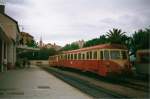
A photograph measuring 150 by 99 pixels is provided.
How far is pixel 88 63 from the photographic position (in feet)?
98.0

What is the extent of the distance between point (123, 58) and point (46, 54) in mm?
75819

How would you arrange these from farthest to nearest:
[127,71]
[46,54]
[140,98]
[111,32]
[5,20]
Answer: [46,54] < [111,32] < [5,20] < [127,71] < [140,98]

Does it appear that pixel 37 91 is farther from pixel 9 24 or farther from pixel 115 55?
pixel 9 24

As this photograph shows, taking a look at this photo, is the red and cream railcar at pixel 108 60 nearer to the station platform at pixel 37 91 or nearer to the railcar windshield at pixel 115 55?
the railcar windshield at pixel 115 55

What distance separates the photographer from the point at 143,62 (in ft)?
98.6

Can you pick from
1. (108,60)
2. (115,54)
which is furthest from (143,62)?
(108,60)

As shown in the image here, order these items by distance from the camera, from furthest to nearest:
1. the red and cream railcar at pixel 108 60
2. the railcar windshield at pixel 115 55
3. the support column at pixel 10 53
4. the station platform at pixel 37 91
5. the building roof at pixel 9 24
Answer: the building roof at pixel 9 24 → the support column at pixel 10 53 → the railcar windshield at pixel 115 55 → the red and cream railcar at pixel 108 60 → the station platform at pixel 37 91

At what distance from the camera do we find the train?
2896cm

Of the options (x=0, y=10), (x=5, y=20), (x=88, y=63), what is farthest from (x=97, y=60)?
(x=0, y=10)

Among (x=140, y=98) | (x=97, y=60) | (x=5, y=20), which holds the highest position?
(x=5, y=20)

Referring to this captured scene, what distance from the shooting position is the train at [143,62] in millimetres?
28959

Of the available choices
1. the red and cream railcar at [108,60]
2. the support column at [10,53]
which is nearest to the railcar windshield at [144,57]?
the red and cream railcar at [108,60]

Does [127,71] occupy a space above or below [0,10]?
below

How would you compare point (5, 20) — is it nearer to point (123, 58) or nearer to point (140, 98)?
point (123, 58)
